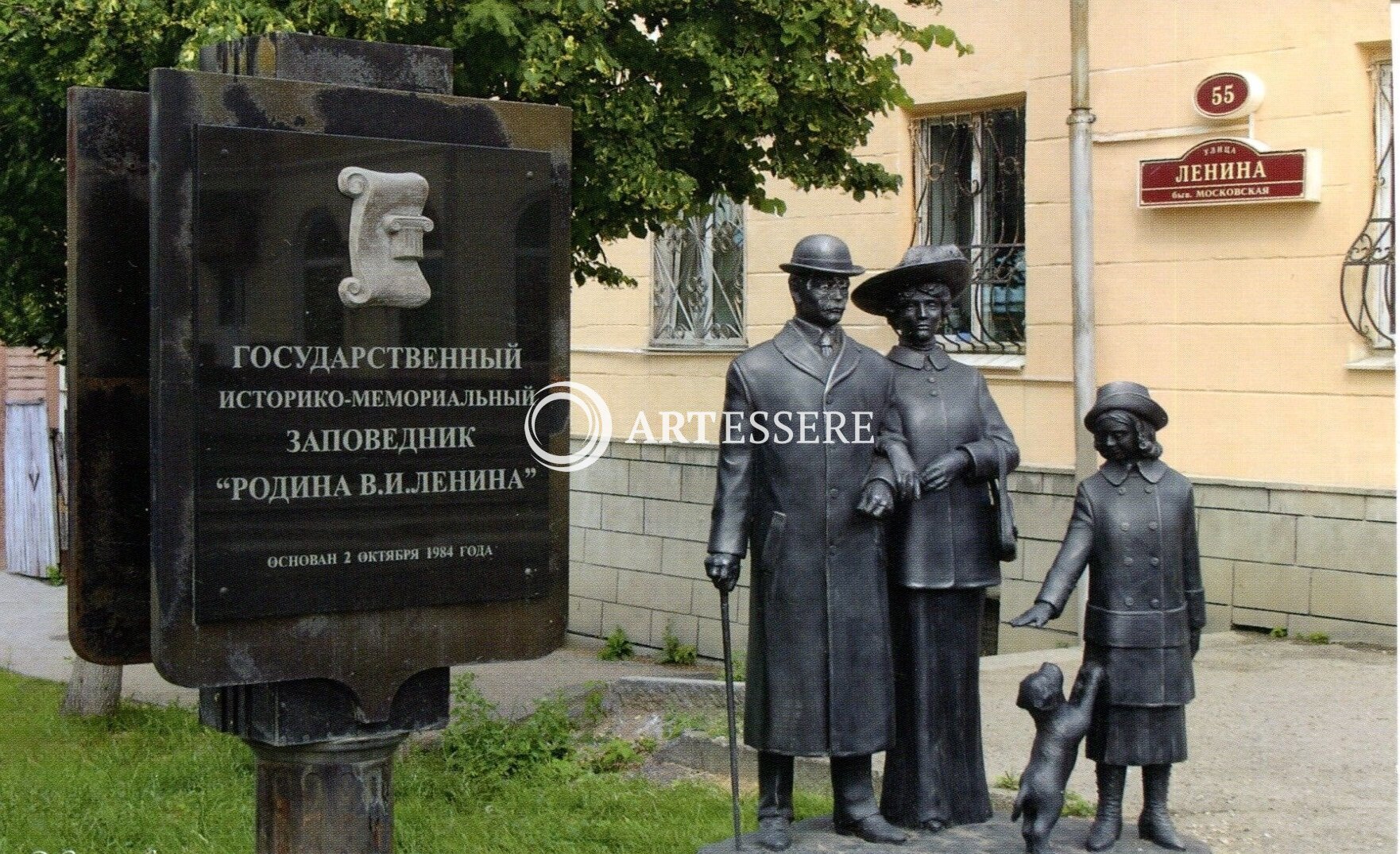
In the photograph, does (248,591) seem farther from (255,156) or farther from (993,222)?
(993,222)

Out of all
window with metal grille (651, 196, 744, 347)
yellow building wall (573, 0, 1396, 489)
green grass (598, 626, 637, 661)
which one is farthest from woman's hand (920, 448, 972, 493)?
green grass (598, 626, 637, 661)

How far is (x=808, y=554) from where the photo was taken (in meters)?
5.13

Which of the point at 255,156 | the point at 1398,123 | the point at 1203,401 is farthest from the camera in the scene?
the point at 1203,401

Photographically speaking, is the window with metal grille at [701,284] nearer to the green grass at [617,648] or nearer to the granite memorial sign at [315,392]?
the green grass at [617,648]

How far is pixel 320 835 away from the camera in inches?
170

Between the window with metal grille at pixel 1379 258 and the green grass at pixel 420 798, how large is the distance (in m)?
4.46

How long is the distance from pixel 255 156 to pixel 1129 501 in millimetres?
2644

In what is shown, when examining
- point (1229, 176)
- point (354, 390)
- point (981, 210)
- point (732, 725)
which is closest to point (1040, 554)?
point (981, 210)

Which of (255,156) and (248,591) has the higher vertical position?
(255,156)

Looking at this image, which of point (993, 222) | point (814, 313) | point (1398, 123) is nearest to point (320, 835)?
point (814, 313)

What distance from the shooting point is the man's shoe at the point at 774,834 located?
5.07 meters

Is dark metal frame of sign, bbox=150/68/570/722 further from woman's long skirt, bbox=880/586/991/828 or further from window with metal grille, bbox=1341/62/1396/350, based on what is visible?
window with metal grille, bbox=1341/62/1396/350

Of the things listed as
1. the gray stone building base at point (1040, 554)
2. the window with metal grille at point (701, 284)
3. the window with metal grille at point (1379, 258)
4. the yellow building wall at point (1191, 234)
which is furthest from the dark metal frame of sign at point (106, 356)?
the window with metal grille at point (701, 284)

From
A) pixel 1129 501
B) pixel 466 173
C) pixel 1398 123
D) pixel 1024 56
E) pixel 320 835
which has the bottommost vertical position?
pixel 320 835
